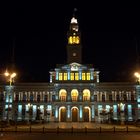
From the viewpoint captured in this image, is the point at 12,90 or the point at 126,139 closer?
the point at 126,139

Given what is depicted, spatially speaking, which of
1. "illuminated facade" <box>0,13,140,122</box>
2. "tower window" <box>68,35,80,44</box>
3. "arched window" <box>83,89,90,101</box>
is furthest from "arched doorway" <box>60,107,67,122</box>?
"tower window" <box>68,35,80,44</box>

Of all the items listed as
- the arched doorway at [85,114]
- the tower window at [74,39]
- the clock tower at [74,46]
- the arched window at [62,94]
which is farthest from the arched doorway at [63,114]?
the tower window at [74,39]

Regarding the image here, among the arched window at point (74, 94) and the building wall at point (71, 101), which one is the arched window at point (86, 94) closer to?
the building wall at point (71, 101)

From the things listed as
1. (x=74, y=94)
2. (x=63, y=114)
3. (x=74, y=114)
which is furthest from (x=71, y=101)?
(x=63, y=114)

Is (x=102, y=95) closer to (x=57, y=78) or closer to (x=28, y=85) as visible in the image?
(x=57, y=78)

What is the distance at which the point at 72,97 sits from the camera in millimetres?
80562

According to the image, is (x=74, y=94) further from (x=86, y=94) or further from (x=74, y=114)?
(x=74, y=114)

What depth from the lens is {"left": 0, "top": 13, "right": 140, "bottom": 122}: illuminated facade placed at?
78.9 m

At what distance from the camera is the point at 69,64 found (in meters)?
81.8

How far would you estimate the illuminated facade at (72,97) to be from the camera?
78875 mm

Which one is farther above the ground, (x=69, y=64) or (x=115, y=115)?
(x=69, y=64)

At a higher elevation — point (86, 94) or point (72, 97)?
point (86, 94)

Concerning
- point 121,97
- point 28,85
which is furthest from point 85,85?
point 28,85

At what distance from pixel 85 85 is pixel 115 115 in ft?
39.6
